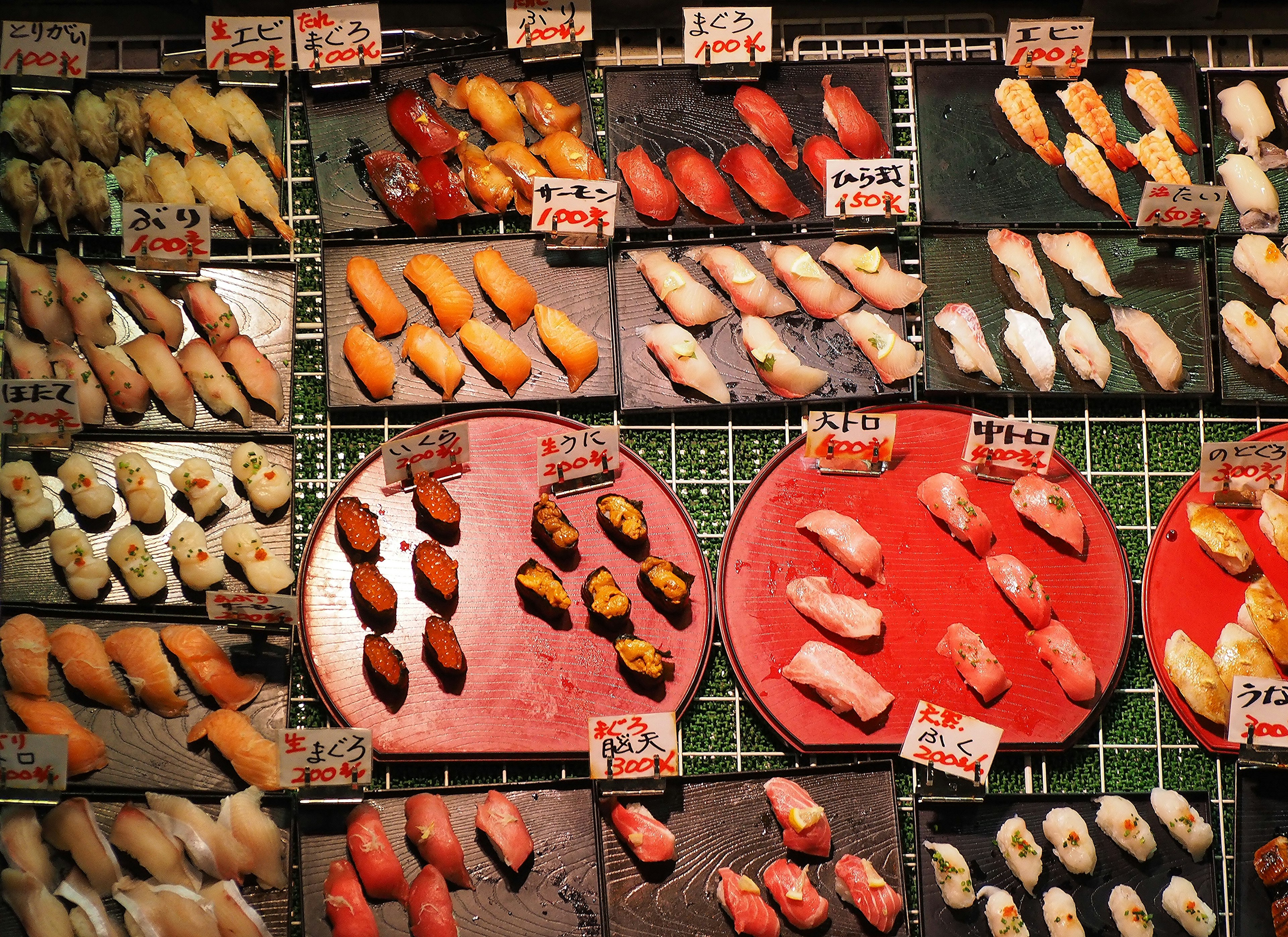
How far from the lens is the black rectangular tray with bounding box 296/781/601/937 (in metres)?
3.20

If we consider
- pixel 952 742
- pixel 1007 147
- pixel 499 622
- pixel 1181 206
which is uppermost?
pixel 1007 147

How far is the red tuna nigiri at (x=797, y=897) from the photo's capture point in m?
3.22

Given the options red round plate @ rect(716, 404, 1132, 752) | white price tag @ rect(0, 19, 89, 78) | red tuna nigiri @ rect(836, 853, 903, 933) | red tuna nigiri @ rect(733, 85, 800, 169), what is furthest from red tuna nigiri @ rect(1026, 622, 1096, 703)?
white price tag @ rect(0, 19, 89, 78)

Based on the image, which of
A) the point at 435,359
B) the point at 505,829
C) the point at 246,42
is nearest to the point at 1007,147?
the point at 435,359

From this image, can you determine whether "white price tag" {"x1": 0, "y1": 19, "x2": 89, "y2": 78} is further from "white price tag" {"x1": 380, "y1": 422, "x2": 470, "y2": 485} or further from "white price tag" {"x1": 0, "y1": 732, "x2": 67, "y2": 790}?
"white price tag" {"x1": 0, "y1": 732, "x2": 67, "y2": 790}

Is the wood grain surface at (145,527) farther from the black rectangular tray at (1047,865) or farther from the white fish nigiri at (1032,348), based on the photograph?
the white fish nigiri at (1032,348)

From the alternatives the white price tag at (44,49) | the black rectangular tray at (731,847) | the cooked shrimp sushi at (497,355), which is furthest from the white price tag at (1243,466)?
the white price tag at (44,49)

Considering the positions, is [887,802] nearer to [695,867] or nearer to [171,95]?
[695,867]

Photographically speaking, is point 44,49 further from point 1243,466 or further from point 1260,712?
point 1260,712

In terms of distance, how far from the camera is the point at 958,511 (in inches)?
139

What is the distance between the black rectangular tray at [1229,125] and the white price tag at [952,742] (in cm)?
216

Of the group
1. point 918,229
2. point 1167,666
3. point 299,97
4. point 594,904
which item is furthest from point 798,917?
point 299,97

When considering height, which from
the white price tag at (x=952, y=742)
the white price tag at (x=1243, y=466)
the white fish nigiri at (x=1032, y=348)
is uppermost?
the white fish nigiri at (x=1032, y=348)

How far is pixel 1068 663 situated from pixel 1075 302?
1.34 meters
